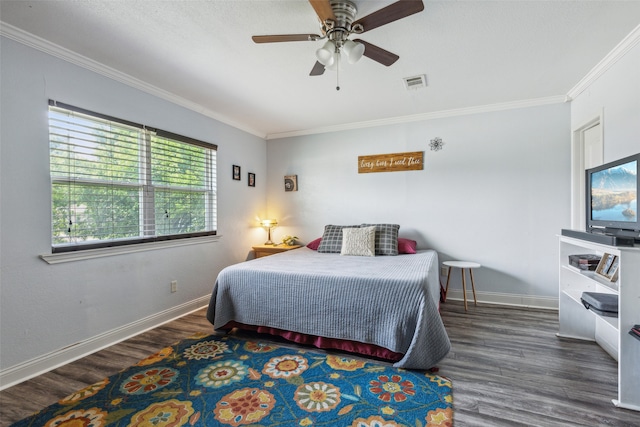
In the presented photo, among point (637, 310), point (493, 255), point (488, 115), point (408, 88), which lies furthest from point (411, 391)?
point (488, 115)

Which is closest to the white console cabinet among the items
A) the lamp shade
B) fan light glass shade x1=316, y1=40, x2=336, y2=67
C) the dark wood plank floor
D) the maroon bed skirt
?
the dark wood plank floor

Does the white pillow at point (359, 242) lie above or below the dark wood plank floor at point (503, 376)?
above

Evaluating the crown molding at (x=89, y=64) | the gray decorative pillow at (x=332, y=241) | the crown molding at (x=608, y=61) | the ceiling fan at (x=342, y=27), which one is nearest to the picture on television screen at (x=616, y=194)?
the crown molding at (x=608, y=61)

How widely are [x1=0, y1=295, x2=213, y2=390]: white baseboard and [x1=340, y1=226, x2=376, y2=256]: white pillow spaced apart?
191 cm

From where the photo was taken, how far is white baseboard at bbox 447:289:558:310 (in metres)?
3.31

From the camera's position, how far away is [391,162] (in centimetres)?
397

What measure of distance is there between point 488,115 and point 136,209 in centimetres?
397

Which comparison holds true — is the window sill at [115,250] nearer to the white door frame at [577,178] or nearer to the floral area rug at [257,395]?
the floral area rug at [257,395]

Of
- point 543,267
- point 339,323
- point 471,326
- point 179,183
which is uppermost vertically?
point 179,183

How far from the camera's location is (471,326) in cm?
284

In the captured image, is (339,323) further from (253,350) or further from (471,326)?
(471,326)

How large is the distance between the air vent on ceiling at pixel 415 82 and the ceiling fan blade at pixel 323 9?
1.34 m

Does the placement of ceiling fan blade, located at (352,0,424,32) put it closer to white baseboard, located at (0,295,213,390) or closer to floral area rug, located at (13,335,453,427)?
floral area rug, located at (13,335,453,427)

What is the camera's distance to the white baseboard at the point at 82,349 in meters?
1.96
